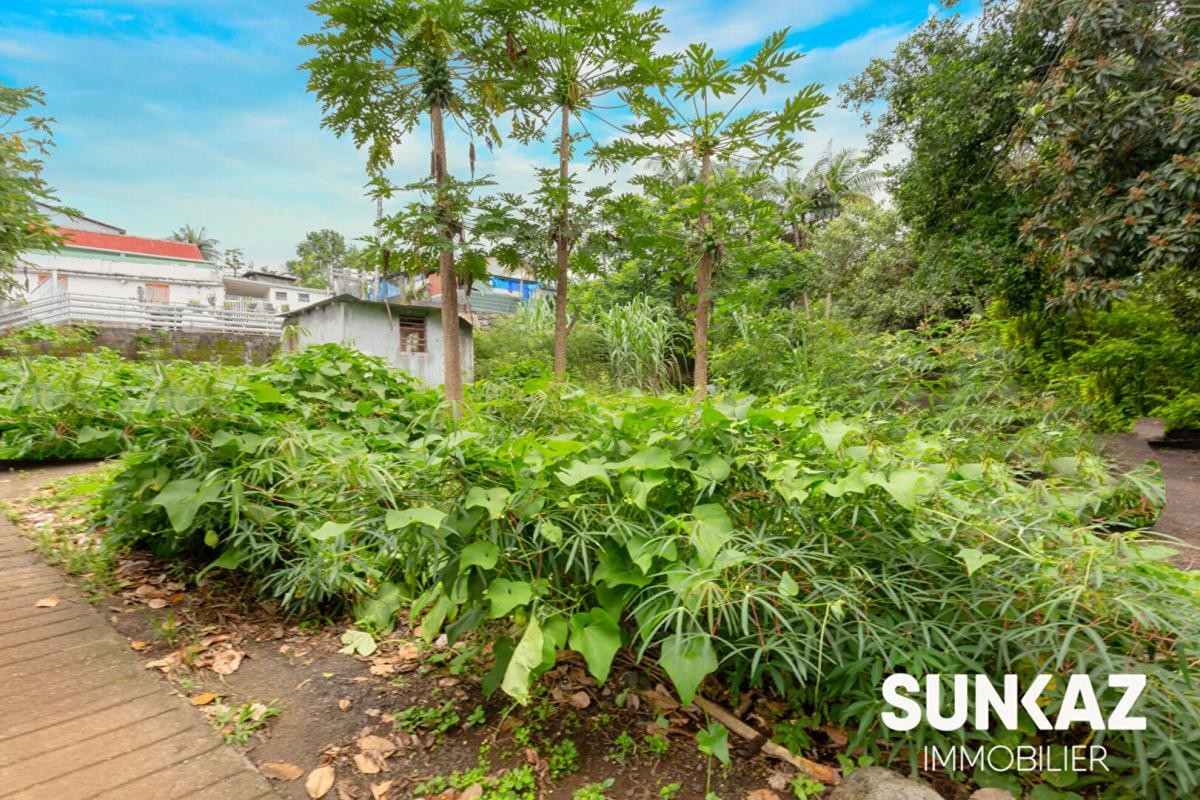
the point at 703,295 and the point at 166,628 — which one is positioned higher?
the point at 703,295

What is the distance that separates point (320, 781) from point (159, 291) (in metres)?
27.2

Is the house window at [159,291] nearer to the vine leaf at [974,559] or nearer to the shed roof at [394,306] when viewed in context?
the shed roof at [394,306]

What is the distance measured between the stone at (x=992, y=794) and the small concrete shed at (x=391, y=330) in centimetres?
864

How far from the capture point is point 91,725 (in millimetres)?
1351

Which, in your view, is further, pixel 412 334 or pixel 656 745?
pixel 412 334

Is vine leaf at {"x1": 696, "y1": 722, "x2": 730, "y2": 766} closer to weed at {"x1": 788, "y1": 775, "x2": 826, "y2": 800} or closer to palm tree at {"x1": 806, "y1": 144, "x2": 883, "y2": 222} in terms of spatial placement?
weed at {"x1": 788, "y1": 775, "x2": 826, "y2": 800}

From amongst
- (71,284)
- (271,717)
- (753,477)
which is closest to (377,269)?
(271,717)

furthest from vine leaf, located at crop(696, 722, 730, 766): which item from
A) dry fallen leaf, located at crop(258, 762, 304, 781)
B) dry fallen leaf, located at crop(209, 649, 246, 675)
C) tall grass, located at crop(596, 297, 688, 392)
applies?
tall grass, located at crop(596, 297, 688, 392)

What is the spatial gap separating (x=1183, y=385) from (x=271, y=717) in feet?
20.9

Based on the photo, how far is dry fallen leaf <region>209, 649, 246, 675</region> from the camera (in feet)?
5.36

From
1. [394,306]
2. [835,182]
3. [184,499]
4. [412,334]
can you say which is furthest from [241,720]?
[835,182]

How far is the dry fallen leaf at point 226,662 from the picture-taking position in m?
1.64

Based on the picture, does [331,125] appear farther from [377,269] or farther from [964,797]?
[964,797]

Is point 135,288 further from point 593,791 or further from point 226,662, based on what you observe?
point 593,791
